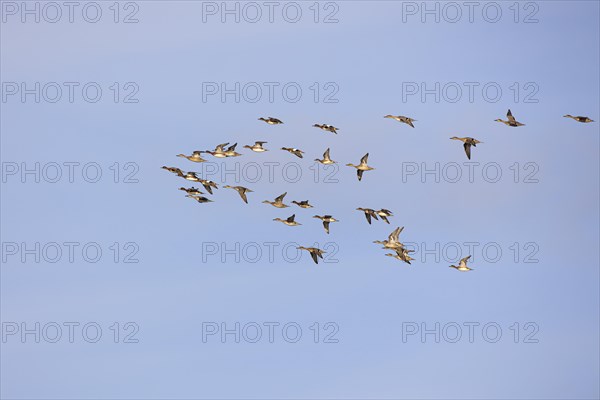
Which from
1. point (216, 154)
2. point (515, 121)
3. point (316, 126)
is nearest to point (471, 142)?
point (515, 121)

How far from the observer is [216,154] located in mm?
128125

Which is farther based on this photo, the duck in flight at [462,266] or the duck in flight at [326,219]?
the duck in flight at [462,266]

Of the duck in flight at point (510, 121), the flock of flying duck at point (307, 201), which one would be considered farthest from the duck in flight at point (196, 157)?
the duck in flight at point (510, 121)

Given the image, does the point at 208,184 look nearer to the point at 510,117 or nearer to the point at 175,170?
the point at 175,170

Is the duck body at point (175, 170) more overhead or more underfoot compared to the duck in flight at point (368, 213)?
more overhead

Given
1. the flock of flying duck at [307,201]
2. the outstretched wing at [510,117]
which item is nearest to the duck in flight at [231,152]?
the flock of flying duck at [307,201]

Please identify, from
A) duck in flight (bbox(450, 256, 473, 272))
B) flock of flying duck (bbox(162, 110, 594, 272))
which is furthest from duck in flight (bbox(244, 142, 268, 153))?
duck in flight (bbox(450, 256, 473, 272))

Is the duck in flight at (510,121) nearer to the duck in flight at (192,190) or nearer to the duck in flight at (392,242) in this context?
the duck in flight at (392,242)

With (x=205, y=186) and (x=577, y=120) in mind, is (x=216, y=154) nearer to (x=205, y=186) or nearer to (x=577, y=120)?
(x=205, y=186)

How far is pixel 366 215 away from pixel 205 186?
1391 centimetres

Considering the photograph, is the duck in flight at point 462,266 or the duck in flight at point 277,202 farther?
the duck in flight at point 462,266

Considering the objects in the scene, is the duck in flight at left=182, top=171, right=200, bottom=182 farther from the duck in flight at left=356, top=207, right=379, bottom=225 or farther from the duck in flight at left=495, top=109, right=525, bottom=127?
the duck in flight at left=495, top=109, right=525, bottom=127

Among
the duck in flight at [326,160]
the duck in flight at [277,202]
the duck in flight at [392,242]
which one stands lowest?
the duck in flight at [392,242]

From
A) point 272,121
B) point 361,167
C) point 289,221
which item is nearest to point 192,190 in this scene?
point 289,221
